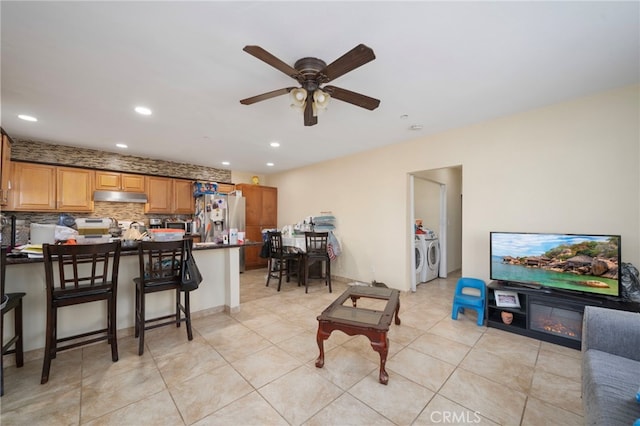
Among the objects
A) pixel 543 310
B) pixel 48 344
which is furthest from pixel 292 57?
pixel 543 310

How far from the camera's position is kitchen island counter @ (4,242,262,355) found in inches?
86.8

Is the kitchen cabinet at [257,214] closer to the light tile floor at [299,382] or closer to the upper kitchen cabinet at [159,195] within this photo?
the upper kitchen cabinet at [159,195]

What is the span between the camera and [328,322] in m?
2.03

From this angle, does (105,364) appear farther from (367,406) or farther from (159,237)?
(367,406)

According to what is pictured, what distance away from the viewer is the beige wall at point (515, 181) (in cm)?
243

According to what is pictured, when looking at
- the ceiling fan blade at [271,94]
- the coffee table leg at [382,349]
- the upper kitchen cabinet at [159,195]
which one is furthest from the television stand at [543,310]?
the upper kitchen cabinet at [159,195]

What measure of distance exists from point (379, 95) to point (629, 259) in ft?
9.41

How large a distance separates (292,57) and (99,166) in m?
4.66

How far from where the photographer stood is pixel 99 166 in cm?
457

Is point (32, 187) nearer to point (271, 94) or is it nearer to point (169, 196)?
point (169, 196)

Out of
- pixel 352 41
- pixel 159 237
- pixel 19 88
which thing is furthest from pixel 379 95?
pixel 19 88

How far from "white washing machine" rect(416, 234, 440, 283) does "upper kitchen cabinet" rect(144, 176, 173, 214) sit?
5.09m

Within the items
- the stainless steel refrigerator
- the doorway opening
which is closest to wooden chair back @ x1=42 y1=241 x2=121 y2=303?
Answer: the stainless steel refrigerator

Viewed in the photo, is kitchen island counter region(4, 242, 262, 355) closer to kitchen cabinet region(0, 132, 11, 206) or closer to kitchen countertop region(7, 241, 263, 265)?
kitchen countertop region(7, 241, 263, 265)
